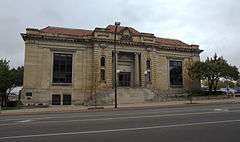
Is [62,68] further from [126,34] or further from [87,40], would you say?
[126,34]

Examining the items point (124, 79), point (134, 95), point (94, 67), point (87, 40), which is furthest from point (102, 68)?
point (134, 95)

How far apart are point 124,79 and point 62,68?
11291 mm

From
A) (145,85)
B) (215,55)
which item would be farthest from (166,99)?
(215,55)

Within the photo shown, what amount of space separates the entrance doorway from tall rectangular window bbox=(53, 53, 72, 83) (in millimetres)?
9051

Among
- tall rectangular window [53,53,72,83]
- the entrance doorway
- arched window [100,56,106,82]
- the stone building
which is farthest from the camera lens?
the entrance doorway

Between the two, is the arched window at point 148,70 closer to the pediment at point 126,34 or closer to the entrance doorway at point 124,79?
the entrance doorway at point 124,79

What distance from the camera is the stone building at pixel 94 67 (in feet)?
147

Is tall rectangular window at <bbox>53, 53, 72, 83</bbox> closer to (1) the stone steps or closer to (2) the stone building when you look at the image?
(2) the stone building

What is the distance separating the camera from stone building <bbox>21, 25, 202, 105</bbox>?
147 ft

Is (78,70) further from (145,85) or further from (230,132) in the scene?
(230,132)

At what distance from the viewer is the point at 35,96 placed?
144 feet

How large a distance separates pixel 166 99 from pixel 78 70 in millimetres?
14876

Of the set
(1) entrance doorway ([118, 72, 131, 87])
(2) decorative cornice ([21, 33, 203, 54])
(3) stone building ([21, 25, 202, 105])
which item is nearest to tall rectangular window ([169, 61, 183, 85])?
(3) stone building ([21, 25, 202, 105])

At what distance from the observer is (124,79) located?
51.9 meters
